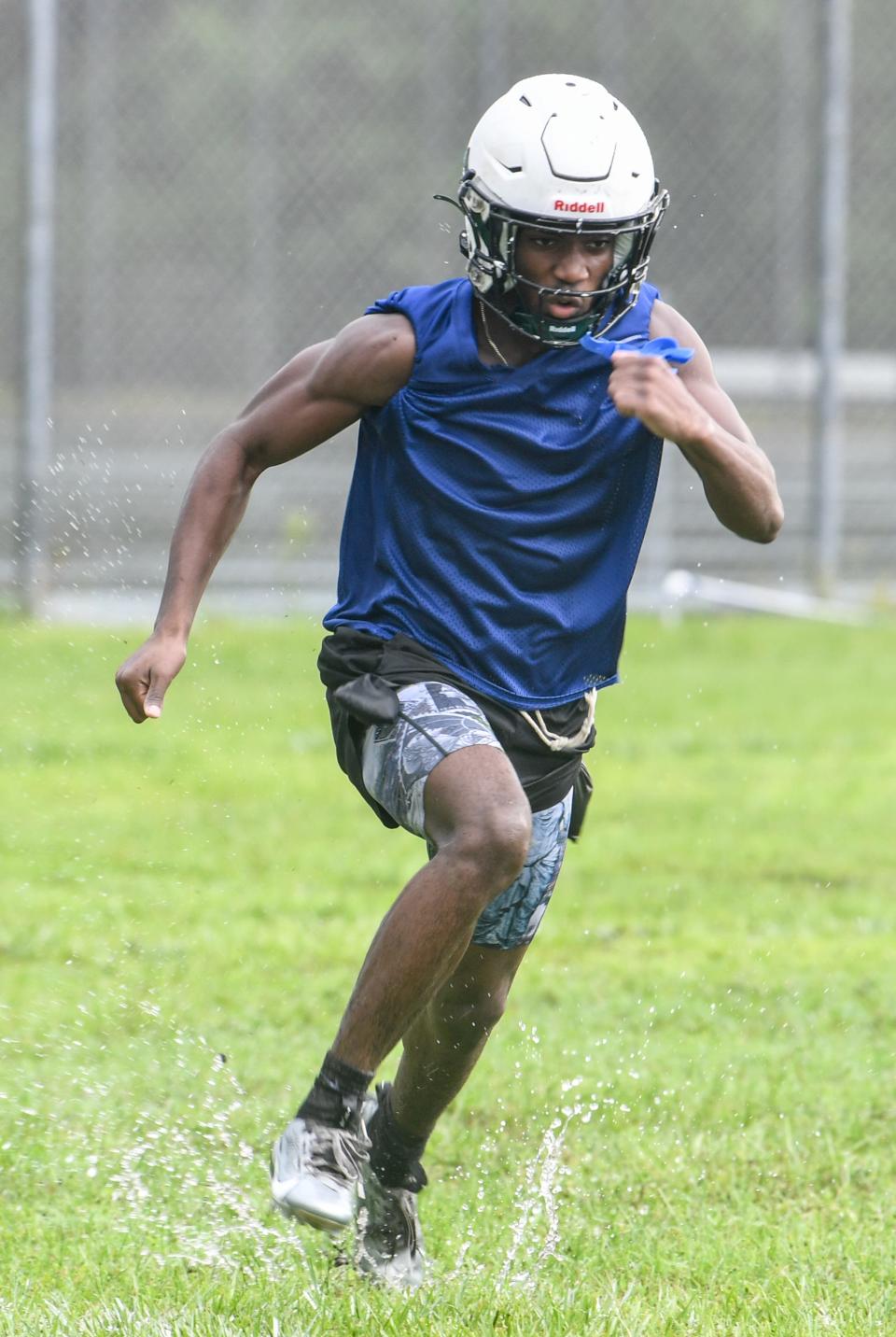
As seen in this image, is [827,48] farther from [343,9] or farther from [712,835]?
[712,835]

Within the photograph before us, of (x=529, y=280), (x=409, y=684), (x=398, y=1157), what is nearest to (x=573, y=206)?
(x=529, y=280)

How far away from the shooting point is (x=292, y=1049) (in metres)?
4.77

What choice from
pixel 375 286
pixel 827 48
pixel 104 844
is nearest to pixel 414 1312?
pixel 104 844

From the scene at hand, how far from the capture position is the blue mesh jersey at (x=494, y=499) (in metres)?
3.48

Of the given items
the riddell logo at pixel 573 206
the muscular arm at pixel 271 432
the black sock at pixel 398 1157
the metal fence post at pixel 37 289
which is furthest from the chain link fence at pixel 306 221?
the riddell logo at pixel 573 206

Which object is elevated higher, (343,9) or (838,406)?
(343,9)

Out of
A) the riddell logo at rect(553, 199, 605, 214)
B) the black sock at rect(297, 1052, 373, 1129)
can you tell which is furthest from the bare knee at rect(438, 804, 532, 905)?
the riddell logo at rect(553, 199, 605, 214)

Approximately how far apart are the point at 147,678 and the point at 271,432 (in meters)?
0.49

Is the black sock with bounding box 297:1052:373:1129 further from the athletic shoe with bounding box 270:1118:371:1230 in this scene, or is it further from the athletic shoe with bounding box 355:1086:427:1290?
the athletic shoe with bounding box 355:1086:427:1290

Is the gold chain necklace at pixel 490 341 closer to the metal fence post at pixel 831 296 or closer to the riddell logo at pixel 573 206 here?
the riddell logo at pixel 573 206

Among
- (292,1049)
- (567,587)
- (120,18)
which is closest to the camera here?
(567,587)

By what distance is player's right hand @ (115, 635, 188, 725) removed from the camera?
3.39 meters

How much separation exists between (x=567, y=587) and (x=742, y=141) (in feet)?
33.3

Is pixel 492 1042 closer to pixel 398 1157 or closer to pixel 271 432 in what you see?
pixel 398 1157
